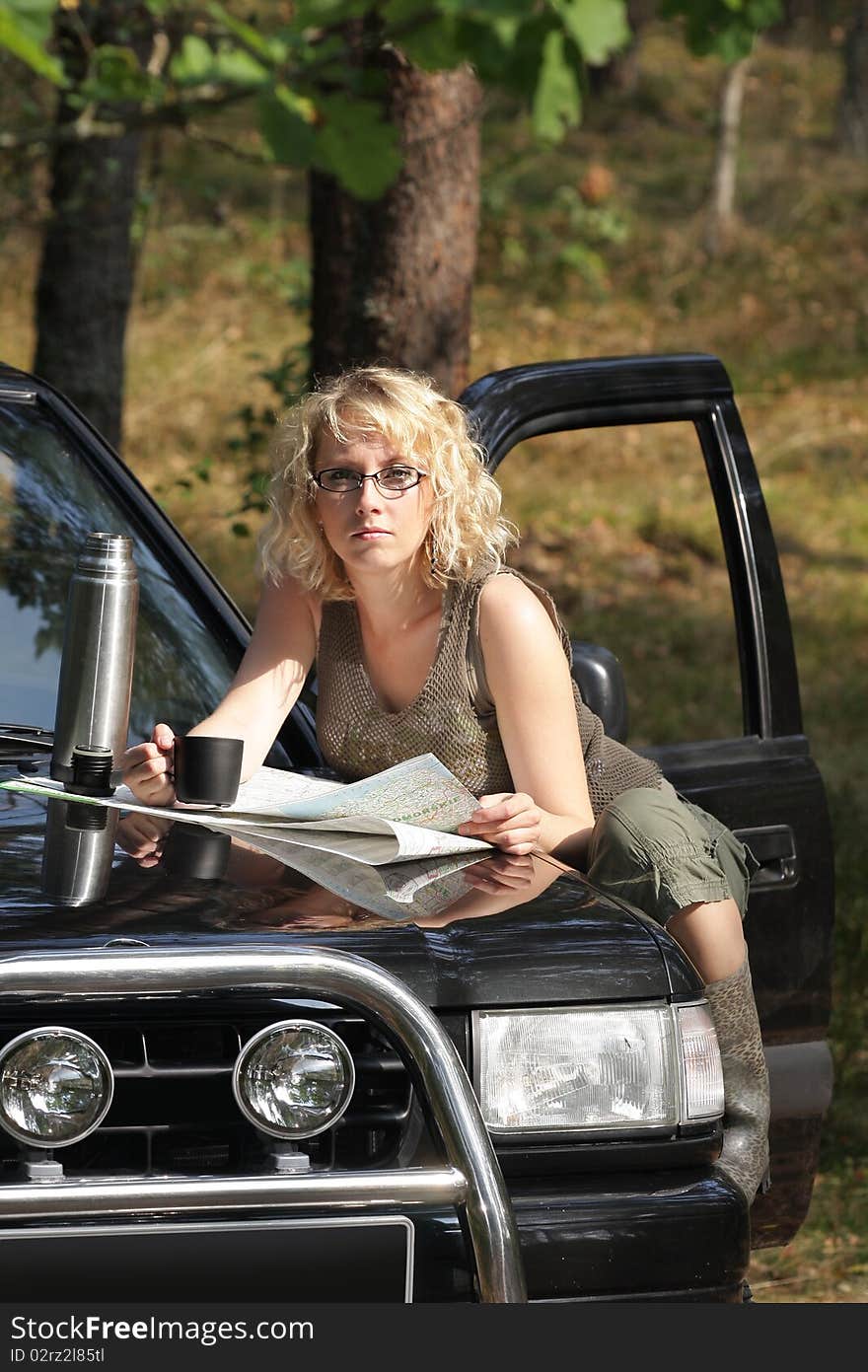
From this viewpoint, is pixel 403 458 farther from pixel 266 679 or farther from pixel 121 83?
pixel 121 83

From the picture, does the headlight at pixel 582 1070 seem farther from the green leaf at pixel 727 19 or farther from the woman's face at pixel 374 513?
the green leaf at pixel 727 19

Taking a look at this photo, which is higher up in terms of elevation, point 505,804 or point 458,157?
point 458,157

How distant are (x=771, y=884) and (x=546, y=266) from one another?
534 inches

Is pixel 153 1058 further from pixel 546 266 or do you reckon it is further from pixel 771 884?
pixel 546 266

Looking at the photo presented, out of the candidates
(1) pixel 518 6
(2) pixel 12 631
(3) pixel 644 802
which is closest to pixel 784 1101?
(3) pixel 644 802

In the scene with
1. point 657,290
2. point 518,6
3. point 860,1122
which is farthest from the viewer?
point 657,290

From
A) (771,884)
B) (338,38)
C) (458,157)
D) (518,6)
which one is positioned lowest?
(771,884)

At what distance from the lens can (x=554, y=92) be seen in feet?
8.96

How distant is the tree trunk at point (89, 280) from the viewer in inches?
310

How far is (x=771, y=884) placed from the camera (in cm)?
325

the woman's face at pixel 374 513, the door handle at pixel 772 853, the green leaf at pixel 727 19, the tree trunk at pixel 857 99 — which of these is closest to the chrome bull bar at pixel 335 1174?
the woman's face at pixel 374 513

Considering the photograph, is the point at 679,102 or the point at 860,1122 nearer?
the point at 860,1122

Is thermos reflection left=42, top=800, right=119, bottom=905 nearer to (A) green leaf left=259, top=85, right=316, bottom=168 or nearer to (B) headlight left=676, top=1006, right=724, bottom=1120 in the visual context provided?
(B) headlight left=676, top=1006, right=724, bottom=1120

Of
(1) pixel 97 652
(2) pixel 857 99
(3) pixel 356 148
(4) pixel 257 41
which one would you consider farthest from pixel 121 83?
(2) pixel 857 99
